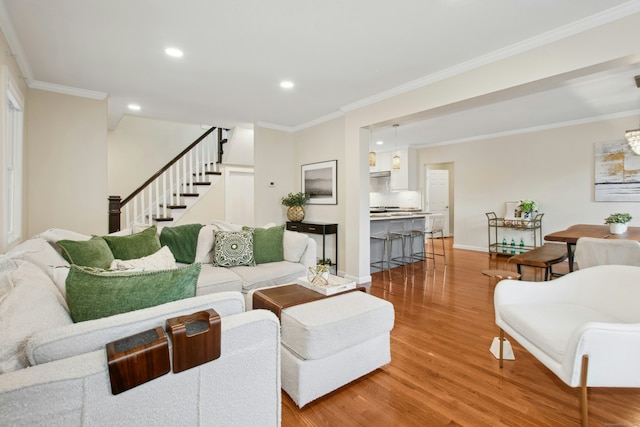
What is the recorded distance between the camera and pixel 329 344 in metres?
1.78

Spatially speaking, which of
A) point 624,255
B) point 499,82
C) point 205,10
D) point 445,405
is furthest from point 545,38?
point 445,405

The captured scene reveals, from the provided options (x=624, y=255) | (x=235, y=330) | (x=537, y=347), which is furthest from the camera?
(x=624, y=255)

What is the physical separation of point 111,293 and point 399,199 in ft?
25.4

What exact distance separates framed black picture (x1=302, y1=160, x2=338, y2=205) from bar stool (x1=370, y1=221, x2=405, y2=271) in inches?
39.3

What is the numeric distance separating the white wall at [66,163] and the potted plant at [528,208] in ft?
23.4

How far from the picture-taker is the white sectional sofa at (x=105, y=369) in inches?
31.5

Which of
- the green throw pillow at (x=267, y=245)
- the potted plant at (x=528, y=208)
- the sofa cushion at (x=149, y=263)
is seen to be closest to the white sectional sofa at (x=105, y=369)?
the sofa cushion at (x=149, y=263)

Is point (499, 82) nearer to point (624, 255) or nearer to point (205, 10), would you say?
point (624, 255)

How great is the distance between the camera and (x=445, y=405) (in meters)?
1.76

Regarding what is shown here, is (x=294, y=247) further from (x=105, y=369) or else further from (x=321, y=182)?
(x=105, y=369)

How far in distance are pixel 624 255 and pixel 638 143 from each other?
200 centimetres

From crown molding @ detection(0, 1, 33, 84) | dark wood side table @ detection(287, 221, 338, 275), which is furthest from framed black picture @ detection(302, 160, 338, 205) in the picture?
crown molding @ detection(0, 1, 33, 84)

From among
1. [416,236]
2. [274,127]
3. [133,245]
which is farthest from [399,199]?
[133,245]

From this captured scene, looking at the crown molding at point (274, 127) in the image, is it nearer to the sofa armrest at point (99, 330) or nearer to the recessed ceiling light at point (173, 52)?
the recessed ceiling light at point (173, 52)
